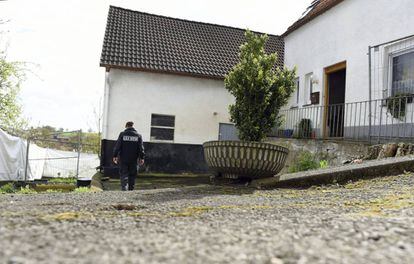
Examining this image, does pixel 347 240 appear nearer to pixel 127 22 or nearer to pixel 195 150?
pixel 195 150

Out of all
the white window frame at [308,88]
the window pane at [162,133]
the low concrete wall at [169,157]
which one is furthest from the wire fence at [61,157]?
the white window frame at [308,88]

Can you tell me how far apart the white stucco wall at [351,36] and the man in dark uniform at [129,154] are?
6.15 m

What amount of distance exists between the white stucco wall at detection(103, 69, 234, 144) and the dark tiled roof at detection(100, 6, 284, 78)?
476 millimetres

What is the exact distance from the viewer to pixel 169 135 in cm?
1628

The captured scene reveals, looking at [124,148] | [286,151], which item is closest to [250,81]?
[286,151]

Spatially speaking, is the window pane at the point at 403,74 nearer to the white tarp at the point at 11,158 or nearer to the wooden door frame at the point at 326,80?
the wooden door frame at the point at 326,80

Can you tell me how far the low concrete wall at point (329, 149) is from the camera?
8.84m

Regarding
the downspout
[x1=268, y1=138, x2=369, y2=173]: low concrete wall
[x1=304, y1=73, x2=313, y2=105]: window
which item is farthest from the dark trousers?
[x1=304, y1=73, x2=313, y2=105]: window

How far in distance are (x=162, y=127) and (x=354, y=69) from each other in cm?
812

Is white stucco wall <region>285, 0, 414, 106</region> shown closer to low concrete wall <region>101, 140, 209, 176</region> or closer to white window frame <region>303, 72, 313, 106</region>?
white window frame <region>303, 72, 313, 106</region>

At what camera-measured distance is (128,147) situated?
31.0 ft

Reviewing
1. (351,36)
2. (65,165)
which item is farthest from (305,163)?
(65,165)

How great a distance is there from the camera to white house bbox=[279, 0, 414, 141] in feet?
29.9

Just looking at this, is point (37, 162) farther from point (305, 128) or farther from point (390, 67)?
point (390, 67)
